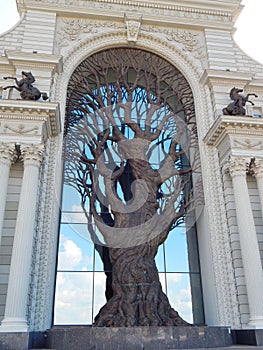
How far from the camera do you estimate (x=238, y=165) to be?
1199 cm

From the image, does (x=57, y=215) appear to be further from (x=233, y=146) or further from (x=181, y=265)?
(x=233, y=146)

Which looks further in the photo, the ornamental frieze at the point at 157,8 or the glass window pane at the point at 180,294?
the ornamental frieze at the point at 157,8

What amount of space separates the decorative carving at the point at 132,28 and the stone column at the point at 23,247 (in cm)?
798

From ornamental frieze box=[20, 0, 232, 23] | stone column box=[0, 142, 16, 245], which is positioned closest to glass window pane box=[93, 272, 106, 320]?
stone column box=[0, 142, 16, 245]

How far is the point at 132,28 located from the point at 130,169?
7.23 meters

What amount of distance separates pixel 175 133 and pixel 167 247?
497 centimetres

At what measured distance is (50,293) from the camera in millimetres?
10633

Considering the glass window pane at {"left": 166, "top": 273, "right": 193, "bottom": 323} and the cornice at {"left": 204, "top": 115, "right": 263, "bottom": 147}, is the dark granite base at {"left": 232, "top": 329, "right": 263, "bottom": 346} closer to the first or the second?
the glass window pane at {"left": 166, "top": 273, "right": 193, "bottom": 323}

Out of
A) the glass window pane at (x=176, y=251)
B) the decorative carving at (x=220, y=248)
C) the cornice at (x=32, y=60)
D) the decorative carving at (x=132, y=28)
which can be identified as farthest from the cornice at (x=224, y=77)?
the glass window pane at (x=176, y=251)

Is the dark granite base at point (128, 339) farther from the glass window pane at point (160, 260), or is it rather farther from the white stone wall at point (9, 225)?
the glass window pane at point (160, 260)

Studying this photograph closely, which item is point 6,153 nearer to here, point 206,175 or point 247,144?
point 206,175

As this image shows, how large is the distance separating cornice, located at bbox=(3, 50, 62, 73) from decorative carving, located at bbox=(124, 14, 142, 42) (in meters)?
4.19

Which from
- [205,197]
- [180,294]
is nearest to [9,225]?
[180,294]

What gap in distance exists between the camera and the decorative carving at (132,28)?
15.7 meters
